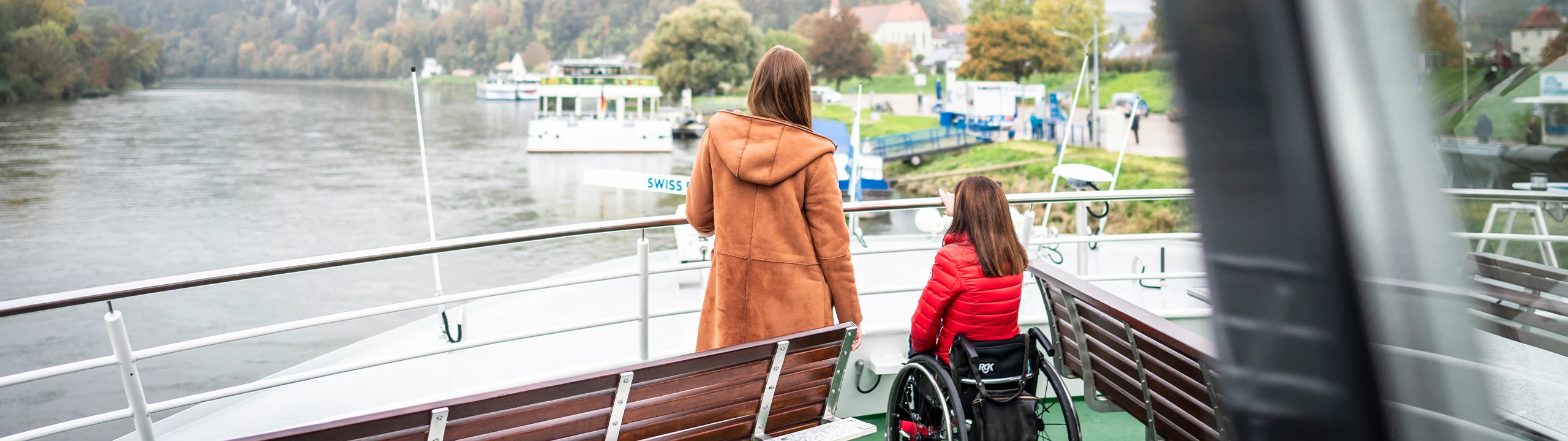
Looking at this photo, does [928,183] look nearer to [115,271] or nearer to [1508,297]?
[115,271]

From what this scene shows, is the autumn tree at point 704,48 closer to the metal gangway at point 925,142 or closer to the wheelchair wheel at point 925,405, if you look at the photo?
the metal gangway at point 925,142

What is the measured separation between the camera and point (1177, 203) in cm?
32

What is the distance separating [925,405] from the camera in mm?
2354

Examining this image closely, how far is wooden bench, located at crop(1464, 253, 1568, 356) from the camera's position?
26 cm

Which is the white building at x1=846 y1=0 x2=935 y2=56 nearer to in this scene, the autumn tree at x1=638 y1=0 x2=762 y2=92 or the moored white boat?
the autumn tree at x1=638 y1=0 x2=762 y2=92

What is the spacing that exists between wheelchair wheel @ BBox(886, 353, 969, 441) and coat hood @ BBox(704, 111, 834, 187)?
640mm

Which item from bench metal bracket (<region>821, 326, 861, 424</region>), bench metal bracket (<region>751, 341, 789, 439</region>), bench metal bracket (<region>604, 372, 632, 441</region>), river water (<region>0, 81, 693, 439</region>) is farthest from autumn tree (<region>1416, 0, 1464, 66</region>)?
river water (<region>0, 81, 693, 439</region>)

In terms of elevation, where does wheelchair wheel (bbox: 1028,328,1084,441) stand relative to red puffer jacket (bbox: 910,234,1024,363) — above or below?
below

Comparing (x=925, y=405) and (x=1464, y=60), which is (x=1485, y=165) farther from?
(x=925, y=405)

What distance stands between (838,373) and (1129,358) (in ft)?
2.70

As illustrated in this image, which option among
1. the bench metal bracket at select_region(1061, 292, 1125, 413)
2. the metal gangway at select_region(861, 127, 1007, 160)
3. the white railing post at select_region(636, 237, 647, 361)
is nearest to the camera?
the bench metal bracket at select_region(1061, 292, 1125, 413)

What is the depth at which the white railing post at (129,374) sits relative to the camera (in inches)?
84.5

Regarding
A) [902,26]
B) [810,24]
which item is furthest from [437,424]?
[902,26]

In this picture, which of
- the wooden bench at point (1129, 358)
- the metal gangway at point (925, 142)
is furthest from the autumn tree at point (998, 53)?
the wooden bench at point (1129, 358)
